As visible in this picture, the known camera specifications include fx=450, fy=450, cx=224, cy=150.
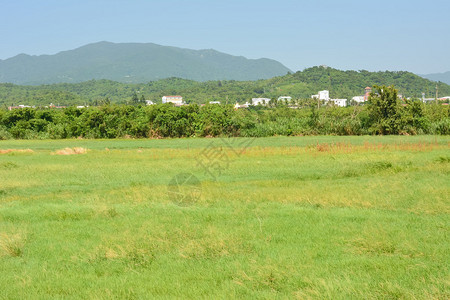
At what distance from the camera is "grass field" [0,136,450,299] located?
685 cm

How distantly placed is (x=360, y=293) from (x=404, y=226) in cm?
394

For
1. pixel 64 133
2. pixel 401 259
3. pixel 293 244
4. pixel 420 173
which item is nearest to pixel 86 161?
pixel 420 173

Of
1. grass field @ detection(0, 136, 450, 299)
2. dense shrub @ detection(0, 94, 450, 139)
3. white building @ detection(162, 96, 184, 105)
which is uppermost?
white building @ detection(162, 96, 184, 105)

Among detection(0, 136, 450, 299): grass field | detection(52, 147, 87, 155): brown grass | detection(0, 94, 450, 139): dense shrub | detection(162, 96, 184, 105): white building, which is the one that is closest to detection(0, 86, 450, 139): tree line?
detection(0, 94, 450, 139): dense shrub

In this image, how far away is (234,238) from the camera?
9.13 m

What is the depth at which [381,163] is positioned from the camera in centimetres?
2000

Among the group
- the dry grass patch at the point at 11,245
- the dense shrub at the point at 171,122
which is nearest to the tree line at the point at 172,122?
the dense shrub at the point at 171,122

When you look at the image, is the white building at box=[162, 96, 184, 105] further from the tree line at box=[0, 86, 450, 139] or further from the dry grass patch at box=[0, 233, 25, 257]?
the dry grass patch at box=[0, 233, 25, 257]

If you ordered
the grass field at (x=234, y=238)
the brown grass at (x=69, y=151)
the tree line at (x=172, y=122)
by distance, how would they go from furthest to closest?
1. the tree line at (x=172, y=122)
2. the brown grass at (x=69, y=151)
3. the grass field at (x=234, y=238)

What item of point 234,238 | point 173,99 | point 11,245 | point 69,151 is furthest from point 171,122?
point 173,99

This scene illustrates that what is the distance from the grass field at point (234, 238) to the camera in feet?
22.5

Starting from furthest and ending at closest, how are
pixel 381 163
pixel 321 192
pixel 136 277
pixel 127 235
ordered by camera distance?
1. pixel 381 163
2. pixel 321 192
3. pixel 127 235
4. pixel 136 277

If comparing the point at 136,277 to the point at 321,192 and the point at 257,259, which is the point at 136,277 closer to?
the point at 257,259

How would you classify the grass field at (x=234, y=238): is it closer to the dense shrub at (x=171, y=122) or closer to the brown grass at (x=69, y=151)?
the brown grass at (x=69, y=151)
